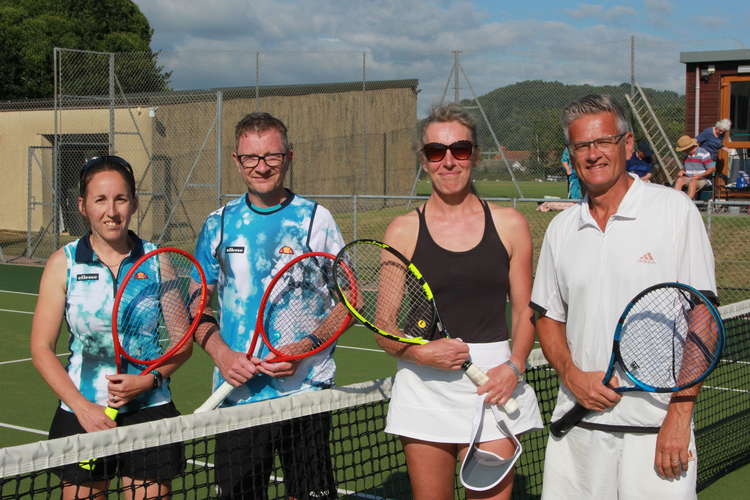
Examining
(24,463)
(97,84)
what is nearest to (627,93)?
(97,84)

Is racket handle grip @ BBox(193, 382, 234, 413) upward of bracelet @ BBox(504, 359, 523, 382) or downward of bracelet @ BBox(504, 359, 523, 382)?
downward

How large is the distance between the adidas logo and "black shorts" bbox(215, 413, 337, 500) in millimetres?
1417

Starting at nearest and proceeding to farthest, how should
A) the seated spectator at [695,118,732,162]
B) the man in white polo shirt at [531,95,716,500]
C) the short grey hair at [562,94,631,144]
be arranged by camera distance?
1. the man in white polo shirt at [531,95,716,500]
2. the short grey hair at [562,94,631,144]
3. the seated spectator at [695,118,732,162]

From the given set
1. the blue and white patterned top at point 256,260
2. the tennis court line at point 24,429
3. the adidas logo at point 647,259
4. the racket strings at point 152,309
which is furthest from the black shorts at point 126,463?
the tennis court line at point 24,429

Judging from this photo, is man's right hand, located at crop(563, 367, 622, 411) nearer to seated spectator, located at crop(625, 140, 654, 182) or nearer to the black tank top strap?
the black tank top strap

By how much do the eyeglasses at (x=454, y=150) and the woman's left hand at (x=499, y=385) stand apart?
79 cm

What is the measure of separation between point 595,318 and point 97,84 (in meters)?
18.4

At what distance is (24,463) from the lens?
287 cm

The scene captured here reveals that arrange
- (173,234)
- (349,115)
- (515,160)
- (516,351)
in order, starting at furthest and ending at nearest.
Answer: (349,115)
(173,234)
(515,160)
(516,351)

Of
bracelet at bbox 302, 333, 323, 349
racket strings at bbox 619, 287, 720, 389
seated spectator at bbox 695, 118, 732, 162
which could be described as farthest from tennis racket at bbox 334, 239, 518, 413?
seated spectator at bbox 695, 118, 732, 162

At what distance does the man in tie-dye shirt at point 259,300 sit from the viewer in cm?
356

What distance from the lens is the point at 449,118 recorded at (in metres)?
3.46

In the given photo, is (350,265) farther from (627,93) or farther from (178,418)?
(627,93)

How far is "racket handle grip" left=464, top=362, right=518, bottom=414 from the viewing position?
3.21 metres
